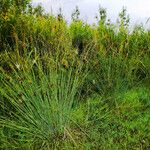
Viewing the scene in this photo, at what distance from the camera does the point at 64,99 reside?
6262mm

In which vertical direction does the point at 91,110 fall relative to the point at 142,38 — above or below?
below

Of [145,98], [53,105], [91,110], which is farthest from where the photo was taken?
[145,98]

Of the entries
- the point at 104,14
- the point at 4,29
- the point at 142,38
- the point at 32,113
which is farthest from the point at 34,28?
the point at 104,14

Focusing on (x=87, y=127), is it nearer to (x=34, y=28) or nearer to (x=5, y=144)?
(x=5, y=144)

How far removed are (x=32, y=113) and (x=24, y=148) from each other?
508 millimetres

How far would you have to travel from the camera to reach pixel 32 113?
5980 mm

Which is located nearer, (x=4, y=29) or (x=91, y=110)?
(x=91, y=110)

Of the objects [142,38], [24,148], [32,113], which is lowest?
[24,148]

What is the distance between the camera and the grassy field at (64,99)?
595cm

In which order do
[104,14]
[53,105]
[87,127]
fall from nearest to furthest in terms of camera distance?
[53,105], [87,127], [104,14]

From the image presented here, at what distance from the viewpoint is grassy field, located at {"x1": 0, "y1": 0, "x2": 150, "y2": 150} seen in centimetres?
595

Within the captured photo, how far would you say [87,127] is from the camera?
21.4 feet

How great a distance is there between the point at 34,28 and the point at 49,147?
11.2 feet

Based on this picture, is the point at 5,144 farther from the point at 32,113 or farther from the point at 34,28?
the point at 34,28
